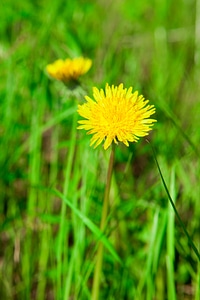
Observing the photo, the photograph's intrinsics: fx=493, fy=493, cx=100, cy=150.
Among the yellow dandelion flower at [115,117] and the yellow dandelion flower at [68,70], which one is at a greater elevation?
the yellow dandelion flower at [68,70]

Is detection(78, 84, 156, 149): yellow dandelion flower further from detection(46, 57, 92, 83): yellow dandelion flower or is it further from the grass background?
detection(46, 57, 92, 83): yellow dandelion flower

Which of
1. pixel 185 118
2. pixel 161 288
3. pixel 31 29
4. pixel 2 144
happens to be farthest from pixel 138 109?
pixel 31 29

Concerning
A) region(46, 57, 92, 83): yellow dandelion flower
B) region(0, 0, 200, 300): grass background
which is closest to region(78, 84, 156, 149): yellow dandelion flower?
region(0, 0, 200, 300): grass background

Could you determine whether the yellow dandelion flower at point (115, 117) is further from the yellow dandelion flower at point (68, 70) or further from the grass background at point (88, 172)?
the yellow dandelion flower at point (68, 70)

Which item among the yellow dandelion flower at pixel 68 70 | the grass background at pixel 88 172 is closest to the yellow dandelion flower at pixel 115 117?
the grass background at pixel 88 172

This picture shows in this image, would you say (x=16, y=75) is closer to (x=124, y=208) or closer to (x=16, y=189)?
(x=16, y=189)

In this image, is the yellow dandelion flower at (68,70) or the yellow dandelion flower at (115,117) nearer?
the yellow dandelion flower at (115,117)

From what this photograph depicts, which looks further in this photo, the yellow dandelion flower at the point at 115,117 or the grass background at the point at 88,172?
the grass background at the point at 88,172

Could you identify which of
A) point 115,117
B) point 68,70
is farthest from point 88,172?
point 115,117

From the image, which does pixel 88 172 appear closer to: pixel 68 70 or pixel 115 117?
pixel 68 70
